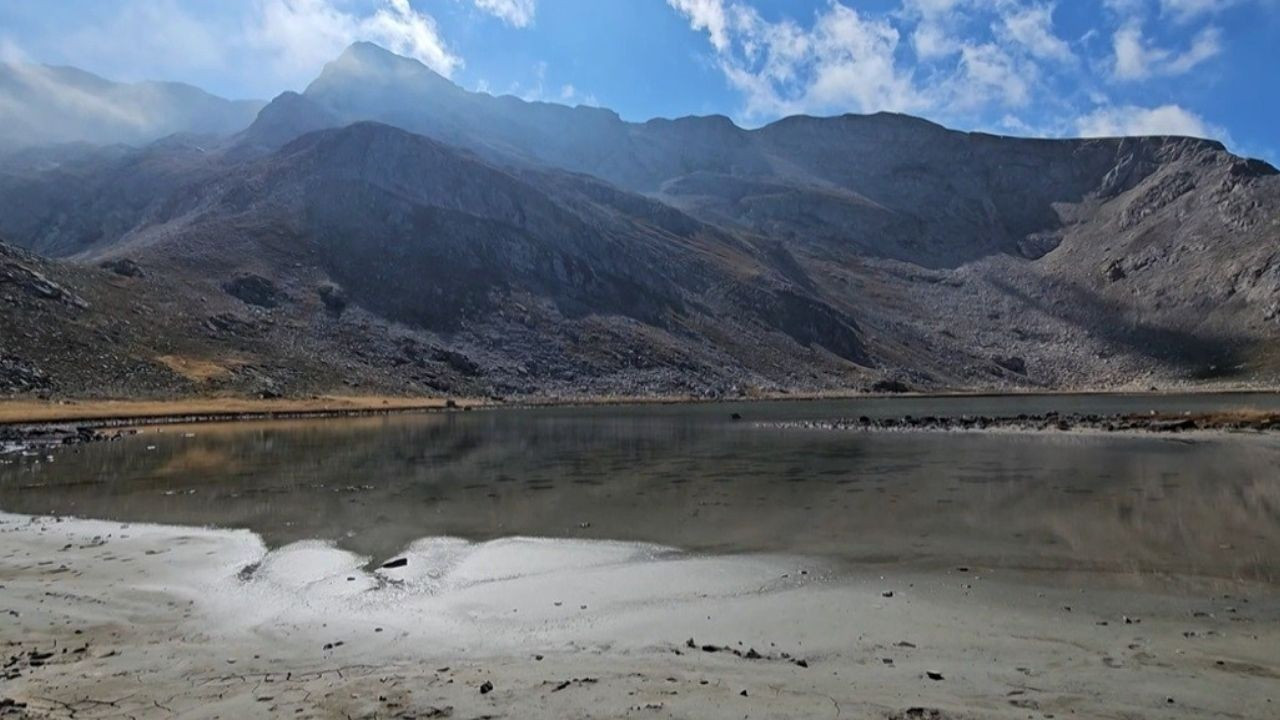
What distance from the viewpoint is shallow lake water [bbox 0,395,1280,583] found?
1808cm

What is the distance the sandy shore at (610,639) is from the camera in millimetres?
8703

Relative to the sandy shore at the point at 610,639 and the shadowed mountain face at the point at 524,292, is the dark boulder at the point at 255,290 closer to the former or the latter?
the shadowed mountain face at the point at 524,292

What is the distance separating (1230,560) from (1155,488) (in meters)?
12.1

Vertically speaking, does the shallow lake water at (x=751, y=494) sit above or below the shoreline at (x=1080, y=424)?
below

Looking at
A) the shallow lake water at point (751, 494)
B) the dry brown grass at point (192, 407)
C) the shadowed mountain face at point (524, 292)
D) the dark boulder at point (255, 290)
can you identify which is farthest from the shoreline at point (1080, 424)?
the dark boulder at point (255, 290)

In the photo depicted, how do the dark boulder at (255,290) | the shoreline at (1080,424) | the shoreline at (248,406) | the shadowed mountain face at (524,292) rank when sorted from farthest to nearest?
1. the shadowed mountain face at (524,292)
2. the dark boulder at (255,290)
3. the shoreline at (248,406)
4. the shoreline at (1080,424)

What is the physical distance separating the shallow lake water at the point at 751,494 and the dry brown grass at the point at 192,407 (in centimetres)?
2124

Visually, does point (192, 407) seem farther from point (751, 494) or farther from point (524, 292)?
point (524, 292)

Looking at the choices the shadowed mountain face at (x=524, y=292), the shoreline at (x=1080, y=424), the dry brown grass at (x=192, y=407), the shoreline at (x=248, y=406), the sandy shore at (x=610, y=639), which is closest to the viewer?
the sandy shore at (x=610, y=639)

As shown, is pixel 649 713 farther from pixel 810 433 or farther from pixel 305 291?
pixel 305 291

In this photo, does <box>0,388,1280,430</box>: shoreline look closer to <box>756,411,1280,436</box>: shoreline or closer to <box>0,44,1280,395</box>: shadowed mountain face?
<box>0,44,1280,395</box>: shadowed mountain face

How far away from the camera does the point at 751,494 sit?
27.1 meters

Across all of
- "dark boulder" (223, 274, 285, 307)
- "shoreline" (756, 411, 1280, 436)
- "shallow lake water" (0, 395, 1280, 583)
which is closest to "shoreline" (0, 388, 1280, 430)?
"shallow lake water" (0, 395, 1280, 583)

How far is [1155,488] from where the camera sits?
2666cm
